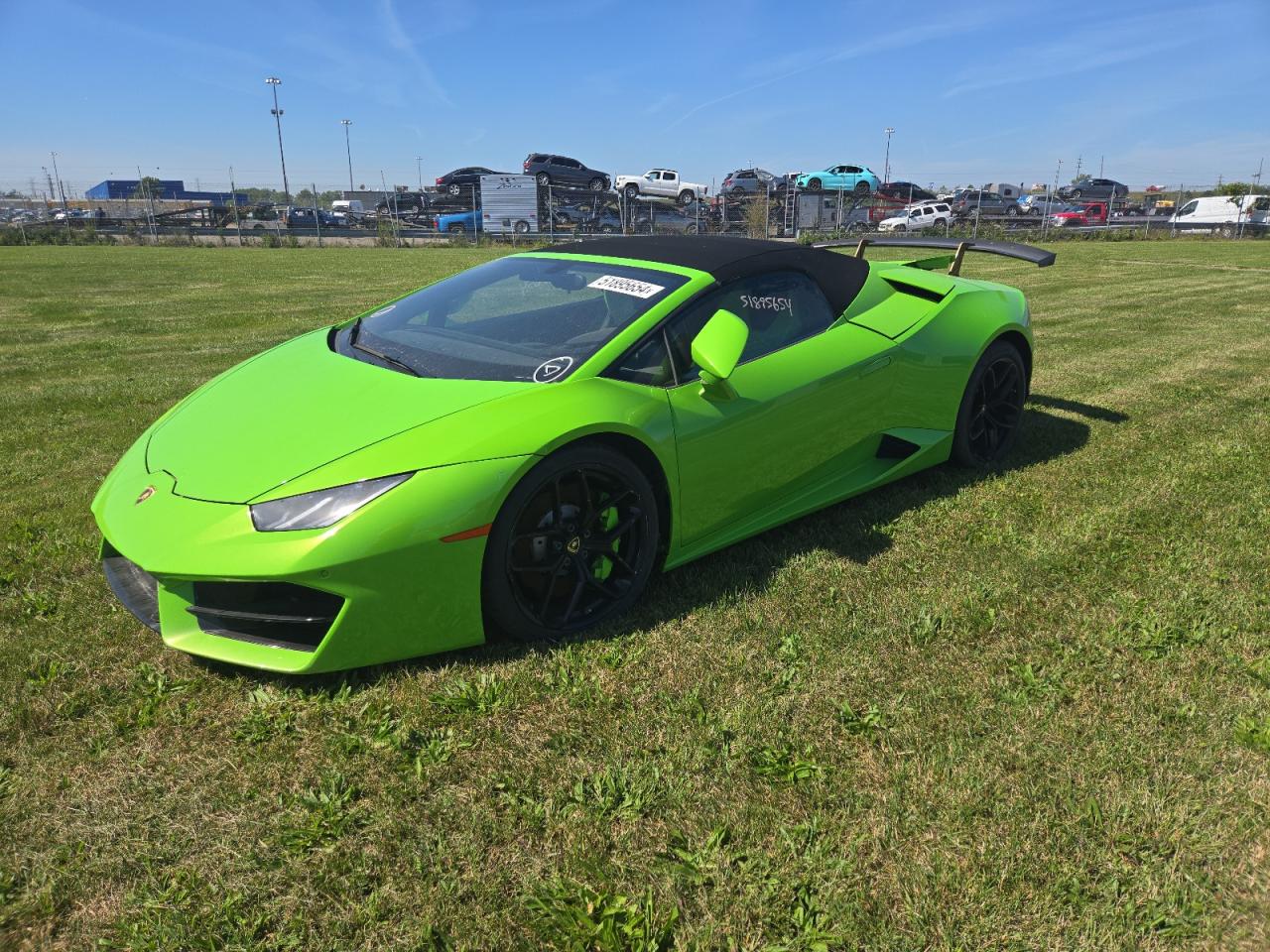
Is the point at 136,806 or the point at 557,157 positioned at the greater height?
the point at 557,157

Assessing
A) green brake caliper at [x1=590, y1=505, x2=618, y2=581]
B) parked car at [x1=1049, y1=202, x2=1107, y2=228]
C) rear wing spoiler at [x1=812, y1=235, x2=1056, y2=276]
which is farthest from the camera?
parked car at [x1=1049, y1=202, x2=1107, y2=228]

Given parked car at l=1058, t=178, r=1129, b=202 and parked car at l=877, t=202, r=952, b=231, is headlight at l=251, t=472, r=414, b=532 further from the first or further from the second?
parked car at l=1058, t=178, r=1129, b=202

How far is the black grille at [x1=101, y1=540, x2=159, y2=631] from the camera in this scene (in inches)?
98.9

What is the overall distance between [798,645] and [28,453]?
4.46 metres

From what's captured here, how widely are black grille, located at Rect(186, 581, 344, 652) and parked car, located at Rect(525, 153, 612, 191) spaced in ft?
106

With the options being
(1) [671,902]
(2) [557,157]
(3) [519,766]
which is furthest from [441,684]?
(2) [557,157]

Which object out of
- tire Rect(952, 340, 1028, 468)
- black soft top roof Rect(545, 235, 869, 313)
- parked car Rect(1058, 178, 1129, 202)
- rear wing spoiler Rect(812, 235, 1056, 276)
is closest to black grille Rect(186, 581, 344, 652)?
black soft top roof Rect(545, 235, 869, 313)

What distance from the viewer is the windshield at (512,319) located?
300 cm

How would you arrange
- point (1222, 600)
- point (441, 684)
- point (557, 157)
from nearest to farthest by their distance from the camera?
point (441, 684) → point (1222, 600) → point (557, 157)

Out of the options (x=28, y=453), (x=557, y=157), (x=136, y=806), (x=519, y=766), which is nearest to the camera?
(x=136, y=806)

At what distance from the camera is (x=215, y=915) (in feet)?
5.76

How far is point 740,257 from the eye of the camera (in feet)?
11.3

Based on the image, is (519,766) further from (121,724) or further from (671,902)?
(121,724)

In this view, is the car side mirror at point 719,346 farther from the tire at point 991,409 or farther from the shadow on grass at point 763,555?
the tire at point 991,409
